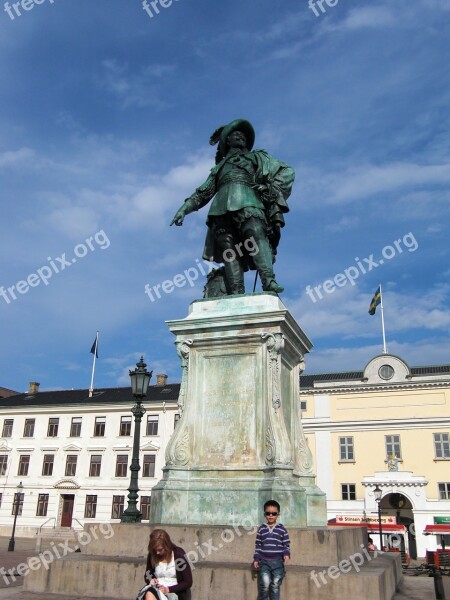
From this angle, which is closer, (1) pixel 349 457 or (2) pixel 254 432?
(2) pixel 254 432

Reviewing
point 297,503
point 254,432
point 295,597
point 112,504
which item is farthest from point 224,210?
point 112,504

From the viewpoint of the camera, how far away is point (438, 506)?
3888 cm

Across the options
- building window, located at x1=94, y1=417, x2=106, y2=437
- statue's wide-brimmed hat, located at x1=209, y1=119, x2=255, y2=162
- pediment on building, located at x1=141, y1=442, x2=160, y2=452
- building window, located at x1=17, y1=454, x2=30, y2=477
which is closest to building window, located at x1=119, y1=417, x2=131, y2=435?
building window, located at x1=94, y1=417, x2=106, y2=437

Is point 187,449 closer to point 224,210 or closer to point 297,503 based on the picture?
point 297,503

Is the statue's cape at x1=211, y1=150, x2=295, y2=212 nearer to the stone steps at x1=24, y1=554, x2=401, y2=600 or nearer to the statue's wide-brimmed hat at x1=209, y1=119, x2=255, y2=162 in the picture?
the statue's wide-brimmed hat at x1=209, y1=119, x2=255, y2=162

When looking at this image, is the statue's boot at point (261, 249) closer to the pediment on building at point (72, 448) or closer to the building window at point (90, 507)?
the building window at point (90, 507)

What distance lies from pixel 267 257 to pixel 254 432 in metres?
2.84

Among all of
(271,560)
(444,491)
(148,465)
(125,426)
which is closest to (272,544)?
(271,560)

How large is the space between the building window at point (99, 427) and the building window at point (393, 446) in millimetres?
23610

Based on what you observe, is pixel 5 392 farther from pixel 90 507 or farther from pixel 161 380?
pixel 90 507

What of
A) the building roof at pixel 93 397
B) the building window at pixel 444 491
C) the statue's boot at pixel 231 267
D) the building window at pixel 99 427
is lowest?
the building window at pixel 444 491

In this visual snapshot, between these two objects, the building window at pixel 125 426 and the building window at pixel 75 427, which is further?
the building window at pixel 75 427

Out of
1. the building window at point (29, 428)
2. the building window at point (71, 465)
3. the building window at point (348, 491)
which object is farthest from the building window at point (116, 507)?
the building window at point (348, 491)

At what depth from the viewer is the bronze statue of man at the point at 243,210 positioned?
8.89 meters
